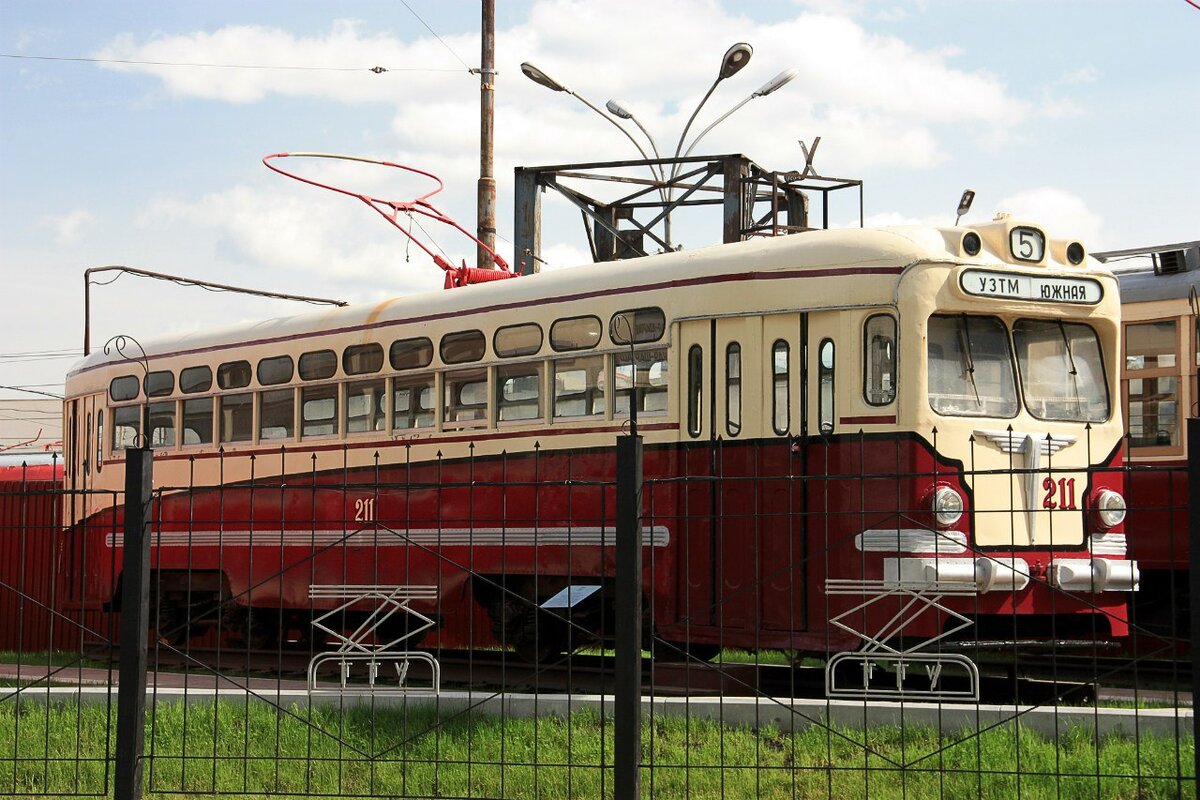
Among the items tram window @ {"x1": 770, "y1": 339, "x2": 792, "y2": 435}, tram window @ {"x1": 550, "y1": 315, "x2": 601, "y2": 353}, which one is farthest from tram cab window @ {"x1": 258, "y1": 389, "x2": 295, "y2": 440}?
tram window @ {"x1": 770, "y1": 339, "x2": 792, "y2": 435}

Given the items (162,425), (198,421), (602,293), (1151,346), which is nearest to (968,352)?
(602,293)

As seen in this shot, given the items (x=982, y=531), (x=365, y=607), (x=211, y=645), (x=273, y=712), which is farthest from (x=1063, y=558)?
(x=211, y=645)

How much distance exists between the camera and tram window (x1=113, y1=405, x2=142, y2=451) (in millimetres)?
17188

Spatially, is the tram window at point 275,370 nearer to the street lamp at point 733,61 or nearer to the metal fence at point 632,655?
the metal fence at point 632,655

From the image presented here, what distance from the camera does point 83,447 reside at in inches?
719

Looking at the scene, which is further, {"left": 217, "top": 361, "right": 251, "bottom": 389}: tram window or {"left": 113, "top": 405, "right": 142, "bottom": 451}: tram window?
{"left": 113, "top": 405, "right": 142, "bottom": 451}: tram window

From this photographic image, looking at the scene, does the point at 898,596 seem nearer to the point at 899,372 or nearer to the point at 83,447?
the point at 899,372

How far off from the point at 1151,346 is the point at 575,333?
5618 mm

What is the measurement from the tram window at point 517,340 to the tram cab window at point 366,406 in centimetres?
149

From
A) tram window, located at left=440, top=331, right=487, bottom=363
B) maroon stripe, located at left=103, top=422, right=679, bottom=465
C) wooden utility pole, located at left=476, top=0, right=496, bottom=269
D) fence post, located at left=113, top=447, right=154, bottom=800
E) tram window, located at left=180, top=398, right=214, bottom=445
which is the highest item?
wooden utility pole, located at left=476, top=0, right=496, bottom=269

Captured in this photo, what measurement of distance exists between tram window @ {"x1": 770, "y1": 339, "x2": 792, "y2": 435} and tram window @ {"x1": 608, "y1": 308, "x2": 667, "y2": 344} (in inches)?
37.6

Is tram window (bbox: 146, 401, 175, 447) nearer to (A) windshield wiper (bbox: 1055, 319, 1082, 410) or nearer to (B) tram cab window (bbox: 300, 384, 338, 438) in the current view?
(B) tram cab window (bbox: 300, 384, 338, 438)

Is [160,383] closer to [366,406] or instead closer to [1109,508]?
[366,406]

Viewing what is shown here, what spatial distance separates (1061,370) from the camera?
460 inches
